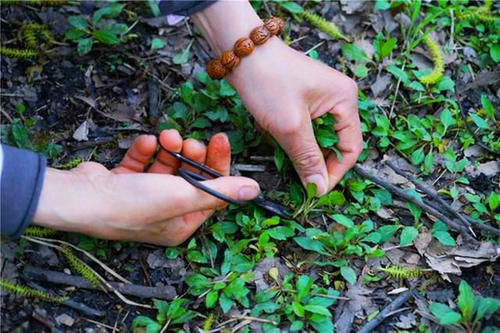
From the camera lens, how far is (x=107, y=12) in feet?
9.70

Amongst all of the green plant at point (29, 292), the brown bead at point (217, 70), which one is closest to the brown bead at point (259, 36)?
the brown bead at point (217, 70)

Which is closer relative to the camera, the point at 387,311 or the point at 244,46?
the point at 387,311

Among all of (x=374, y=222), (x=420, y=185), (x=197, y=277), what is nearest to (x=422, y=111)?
(x=420, y=185)

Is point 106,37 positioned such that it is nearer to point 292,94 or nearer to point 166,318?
point 292,94

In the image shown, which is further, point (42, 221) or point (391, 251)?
point (391, 251)

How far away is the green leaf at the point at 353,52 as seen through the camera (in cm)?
291

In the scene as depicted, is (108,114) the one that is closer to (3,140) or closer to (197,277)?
(3,140)

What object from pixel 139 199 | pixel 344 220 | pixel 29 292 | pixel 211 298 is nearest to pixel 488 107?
pixel 344 220

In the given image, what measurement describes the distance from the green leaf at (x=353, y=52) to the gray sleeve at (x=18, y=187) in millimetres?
1444

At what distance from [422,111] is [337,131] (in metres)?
0.54

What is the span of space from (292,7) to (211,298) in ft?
4.73

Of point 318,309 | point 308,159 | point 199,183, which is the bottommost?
point 318,309

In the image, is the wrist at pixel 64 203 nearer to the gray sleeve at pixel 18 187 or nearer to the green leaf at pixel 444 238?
the gray sleeve at pixel 18 187

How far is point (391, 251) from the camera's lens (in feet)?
7.84
